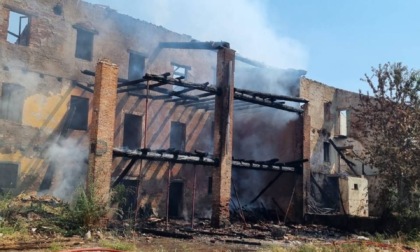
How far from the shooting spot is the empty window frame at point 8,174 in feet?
58.1

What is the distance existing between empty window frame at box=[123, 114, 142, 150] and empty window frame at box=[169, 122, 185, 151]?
227 cm

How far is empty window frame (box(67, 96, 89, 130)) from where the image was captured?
19.8 m

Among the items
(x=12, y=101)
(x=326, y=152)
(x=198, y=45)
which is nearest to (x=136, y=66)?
(x=198, y=45)

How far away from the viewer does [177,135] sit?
24.2 metres

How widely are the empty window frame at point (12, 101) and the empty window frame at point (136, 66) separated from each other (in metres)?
5.48

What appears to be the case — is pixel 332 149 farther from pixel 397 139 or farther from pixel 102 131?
pixel 102 131

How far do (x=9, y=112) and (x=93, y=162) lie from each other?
234 inches

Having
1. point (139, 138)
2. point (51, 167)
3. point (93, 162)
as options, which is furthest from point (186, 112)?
point (93, 162)

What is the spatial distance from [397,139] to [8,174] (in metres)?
16.3

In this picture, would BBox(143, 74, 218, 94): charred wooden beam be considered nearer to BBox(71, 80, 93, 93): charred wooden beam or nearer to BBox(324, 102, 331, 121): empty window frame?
BBox(71, 80, 93, 93): charred wooden beam

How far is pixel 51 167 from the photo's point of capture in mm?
18859

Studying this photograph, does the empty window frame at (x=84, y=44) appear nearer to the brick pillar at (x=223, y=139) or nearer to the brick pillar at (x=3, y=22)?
the brick pillar at (x=3, y=22)

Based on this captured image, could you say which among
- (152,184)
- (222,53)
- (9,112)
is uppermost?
(222,53)

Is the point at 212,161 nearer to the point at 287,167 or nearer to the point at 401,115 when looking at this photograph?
the point at 287,167
